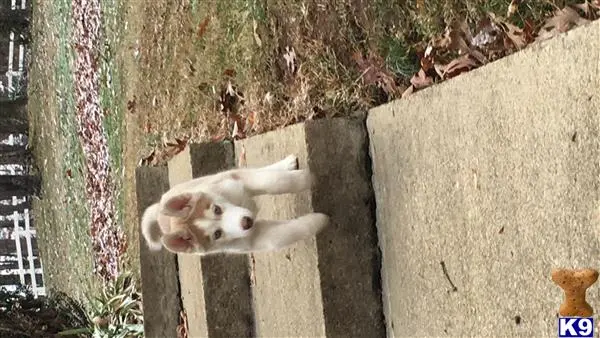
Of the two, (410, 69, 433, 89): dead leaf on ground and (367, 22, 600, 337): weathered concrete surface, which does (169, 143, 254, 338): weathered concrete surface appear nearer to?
(367, 22, 600, 337): weathered concrete surface

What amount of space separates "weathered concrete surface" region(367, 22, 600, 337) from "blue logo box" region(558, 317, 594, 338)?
1.45ft

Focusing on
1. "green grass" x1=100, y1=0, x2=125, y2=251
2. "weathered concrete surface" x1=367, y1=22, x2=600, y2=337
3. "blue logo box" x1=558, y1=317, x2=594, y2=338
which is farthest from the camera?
"green grass" x1=100, y1=0, x2=125, y2=251

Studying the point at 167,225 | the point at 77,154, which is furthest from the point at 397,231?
the point at 77,154

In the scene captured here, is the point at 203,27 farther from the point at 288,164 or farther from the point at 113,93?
the point at 113,93

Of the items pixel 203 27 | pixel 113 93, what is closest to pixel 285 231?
pixel 203 27

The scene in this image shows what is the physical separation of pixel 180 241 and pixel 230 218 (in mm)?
326

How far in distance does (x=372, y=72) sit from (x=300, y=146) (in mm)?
573

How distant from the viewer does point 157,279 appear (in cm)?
704

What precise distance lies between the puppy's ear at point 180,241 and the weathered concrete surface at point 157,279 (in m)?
2.71

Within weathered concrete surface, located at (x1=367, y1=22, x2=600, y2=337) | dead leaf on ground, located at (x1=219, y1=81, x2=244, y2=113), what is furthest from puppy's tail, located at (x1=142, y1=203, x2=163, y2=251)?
dead leaf on ground, located at (x1=219, y1=81, x2=244, y2=113)

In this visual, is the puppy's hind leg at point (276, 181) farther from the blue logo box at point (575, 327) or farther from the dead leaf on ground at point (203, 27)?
the dead leaf on ground at point (203, 27)

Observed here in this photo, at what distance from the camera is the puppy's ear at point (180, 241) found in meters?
4.17

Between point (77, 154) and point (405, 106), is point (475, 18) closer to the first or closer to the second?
point (405, 106)

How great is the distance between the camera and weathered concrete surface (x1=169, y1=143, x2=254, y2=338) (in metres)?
5.57
